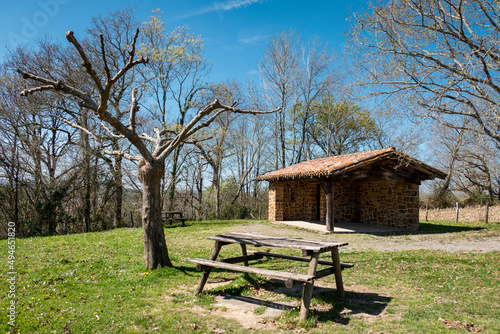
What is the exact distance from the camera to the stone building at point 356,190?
1290 centimetres

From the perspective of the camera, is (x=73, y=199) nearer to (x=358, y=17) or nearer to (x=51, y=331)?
(x=51, y=331)

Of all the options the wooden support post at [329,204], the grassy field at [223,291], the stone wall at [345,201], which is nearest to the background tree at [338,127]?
the stone wall at [345,201]

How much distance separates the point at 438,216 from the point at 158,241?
20808 mm

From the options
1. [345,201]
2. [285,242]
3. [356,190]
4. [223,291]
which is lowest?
[223,291]

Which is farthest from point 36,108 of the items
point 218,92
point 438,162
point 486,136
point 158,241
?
point 438,162

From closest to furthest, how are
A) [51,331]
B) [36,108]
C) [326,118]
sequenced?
[51,331], [36,108], [326,118]

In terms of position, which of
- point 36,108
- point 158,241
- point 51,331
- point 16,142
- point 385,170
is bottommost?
point 51,331

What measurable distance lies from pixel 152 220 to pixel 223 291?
1.96 metres

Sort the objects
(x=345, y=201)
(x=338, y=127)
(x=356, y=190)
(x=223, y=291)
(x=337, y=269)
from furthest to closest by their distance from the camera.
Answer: (x=338, y=127) → (x=356, y=190) → (x=345, y=201) → (x=223, y=291) → (x=337, y=269)

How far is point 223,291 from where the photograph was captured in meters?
5.08

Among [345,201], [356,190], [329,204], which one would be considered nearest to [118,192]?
[329,204]

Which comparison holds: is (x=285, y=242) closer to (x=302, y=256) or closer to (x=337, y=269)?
(x=302, y=256)

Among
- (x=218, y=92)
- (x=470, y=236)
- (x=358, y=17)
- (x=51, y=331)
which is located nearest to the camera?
(x=51, y=331)

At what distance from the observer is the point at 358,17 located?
7.16 m
